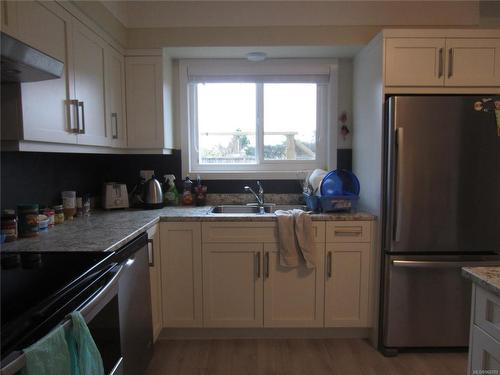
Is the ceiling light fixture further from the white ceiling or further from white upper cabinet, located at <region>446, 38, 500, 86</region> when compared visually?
white upper cabinet, located at <region>446, 38, 500, 86</region>

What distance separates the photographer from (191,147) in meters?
2.88

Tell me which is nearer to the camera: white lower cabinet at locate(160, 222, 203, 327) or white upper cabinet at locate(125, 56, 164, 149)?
white lower cabinet at locate(160, 222, 203, 327)

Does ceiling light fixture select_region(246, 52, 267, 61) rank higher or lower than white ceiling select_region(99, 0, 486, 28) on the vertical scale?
lower

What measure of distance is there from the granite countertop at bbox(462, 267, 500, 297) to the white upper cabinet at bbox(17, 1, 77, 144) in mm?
1727

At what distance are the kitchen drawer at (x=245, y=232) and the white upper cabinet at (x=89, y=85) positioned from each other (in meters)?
0.88

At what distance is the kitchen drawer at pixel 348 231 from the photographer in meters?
2.19

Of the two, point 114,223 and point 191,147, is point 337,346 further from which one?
point 191,147

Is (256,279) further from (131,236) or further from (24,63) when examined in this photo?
(24,63)

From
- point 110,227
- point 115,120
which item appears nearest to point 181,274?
point 110,227

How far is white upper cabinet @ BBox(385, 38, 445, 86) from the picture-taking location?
2.05 metres

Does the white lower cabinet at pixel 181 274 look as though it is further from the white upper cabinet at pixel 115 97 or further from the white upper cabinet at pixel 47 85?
the white upper cabinet at pixel 47 85

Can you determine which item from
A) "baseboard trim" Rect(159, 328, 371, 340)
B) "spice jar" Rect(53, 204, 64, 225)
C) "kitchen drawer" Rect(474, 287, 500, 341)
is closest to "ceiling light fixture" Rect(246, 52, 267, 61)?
"spice jar" Rect(53, 204, 64, 225)

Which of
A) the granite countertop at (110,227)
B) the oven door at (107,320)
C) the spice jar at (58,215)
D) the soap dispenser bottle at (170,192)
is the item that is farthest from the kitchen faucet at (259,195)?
the oven door at (107,320)

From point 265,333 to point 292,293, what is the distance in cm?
36
